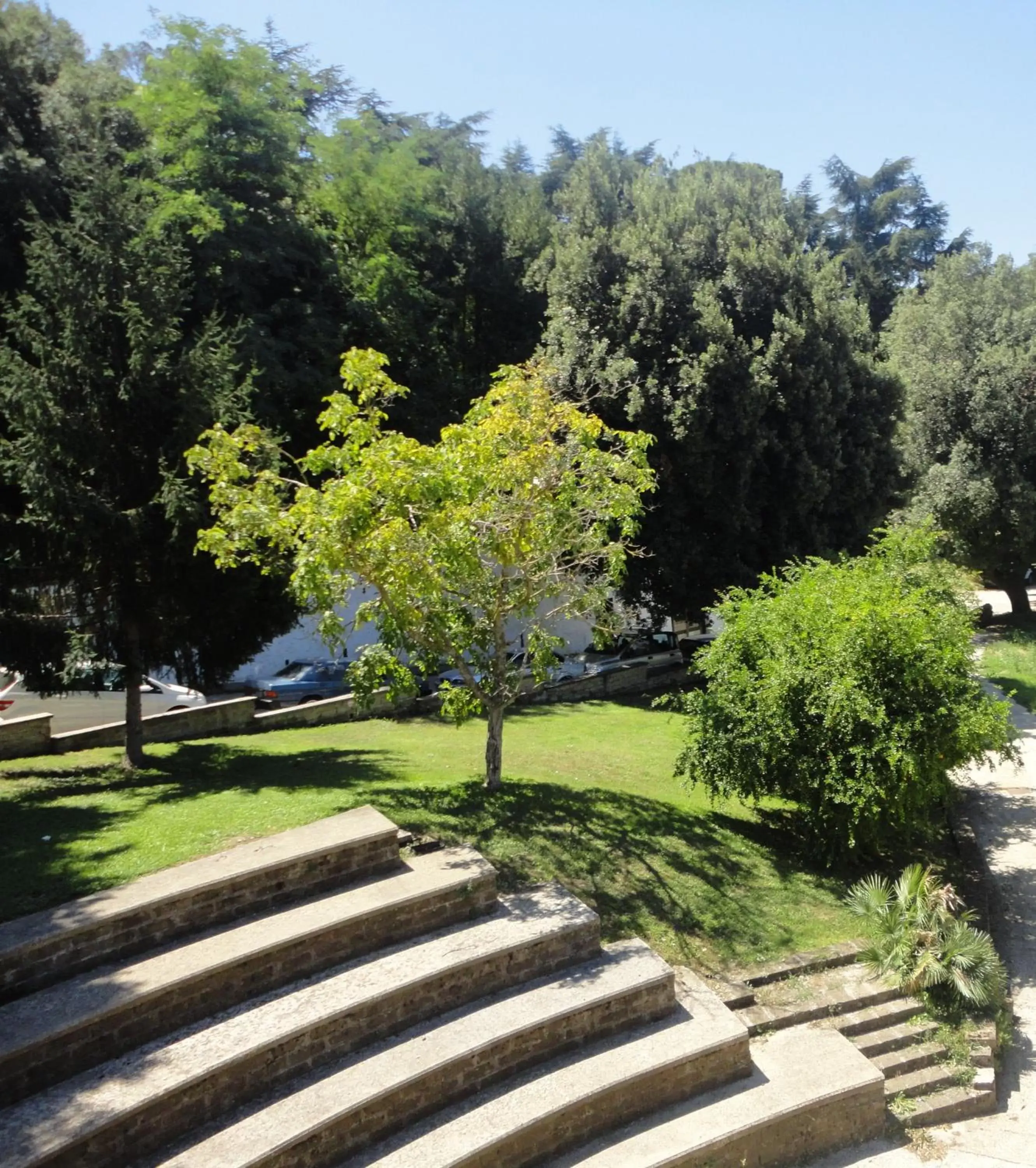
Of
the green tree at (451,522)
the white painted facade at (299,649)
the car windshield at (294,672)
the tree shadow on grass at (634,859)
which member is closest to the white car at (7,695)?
the car windshield at (294,672)

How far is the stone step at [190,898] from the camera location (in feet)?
22.7

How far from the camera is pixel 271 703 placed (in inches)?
830

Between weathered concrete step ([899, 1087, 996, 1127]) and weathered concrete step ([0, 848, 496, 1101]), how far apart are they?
3.72 meters

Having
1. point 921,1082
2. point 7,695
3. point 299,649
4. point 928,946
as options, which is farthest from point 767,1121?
point 299,649

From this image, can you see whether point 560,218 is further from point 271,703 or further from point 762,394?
point 271,703

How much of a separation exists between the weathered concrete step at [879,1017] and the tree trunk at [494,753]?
4.46m

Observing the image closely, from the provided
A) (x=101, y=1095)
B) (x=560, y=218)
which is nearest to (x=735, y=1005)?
(x=101, y=1095)

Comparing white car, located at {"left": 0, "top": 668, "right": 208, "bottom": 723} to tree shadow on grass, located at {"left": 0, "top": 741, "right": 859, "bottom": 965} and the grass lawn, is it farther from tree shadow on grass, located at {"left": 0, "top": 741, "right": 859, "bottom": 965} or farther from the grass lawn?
tree shadow on grass, located at {"left": 0, "top": 741, "right": 859, "bottom": 965}

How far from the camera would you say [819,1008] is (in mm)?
8359

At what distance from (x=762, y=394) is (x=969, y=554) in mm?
13575

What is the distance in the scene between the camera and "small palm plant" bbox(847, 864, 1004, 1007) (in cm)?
862

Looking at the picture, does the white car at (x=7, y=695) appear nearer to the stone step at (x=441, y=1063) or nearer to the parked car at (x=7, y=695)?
the parked car at (x=7, y=695)

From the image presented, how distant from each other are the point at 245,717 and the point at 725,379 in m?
11.7

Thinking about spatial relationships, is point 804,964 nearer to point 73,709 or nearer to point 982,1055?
point 982,1055
